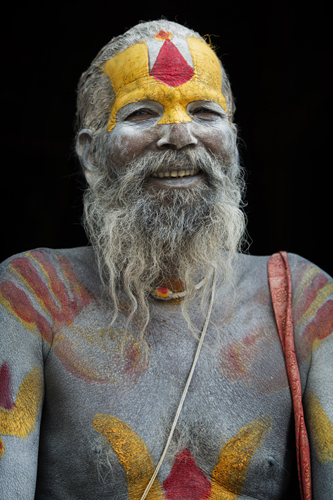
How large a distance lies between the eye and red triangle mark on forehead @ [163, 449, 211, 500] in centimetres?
131

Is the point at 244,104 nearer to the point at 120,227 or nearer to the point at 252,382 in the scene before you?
the point at 120,227

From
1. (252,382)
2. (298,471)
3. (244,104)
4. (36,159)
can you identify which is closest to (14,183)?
(36,159)

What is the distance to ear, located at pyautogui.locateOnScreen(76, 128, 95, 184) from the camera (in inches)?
107

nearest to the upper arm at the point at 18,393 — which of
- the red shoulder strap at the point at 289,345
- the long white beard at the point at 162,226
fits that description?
the long white beard at the point at 162,226

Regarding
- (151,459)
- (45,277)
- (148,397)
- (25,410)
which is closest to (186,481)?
(151,459)

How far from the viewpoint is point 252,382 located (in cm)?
233

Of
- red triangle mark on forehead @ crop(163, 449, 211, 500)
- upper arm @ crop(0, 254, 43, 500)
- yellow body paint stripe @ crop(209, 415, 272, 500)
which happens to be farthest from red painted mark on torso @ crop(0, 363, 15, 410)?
yellow body paint stripe @ crop(209, 415, 272, 500)

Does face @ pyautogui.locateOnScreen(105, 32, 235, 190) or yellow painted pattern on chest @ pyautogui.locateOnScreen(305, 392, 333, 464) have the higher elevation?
face @ pyautogui.locateOnScreen(105, 32, 235, 190)

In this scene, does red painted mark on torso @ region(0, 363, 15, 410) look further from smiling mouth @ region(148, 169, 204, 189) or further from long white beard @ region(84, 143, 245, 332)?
smiling mouth @ region(148, 169, 204, 189)

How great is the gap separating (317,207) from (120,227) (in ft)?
7.17

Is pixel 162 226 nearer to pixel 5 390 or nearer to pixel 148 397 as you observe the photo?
pixel 148 397

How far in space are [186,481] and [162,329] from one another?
58 centimetres

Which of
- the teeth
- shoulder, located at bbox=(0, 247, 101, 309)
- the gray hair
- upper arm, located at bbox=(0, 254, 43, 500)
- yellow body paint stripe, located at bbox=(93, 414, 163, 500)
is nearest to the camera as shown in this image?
upper arm, located at bbox=(0, 254, 43, 500)

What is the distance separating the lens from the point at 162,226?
8.02ft
